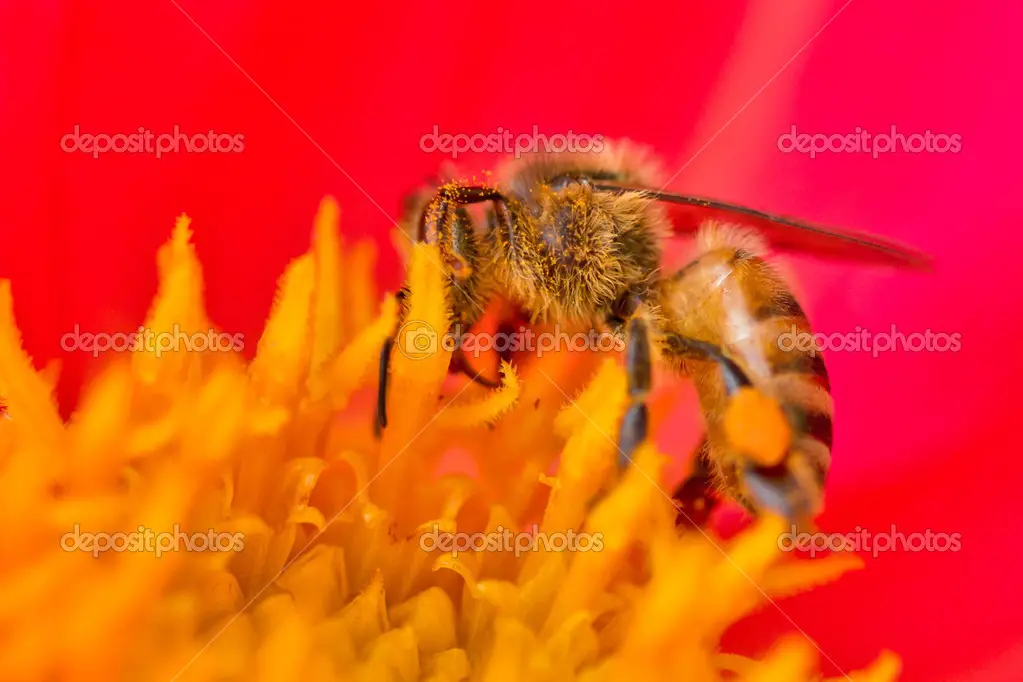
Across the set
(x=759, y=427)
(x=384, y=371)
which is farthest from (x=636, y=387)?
(x=384, y=371)

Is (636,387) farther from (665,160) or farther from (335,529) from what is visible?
(665,160)

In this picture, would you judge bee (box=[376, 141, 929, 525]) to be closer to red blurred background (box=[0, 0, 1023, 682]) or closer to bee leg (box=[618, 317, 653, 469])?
bee leg (box=[618, 317, 653, 469])

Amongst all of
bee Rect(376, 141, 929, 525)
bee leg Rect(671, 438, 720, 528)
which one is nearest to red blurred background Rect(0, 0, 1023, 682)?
bee leg Rect(671, 438, 720, 528)

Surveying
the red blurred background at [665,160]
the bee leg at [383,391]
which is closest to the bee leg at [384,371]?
the bee leg at [383,391]

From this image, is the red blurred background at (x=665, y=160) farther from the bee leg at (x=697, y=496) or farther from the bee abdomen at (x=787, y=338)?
the bee abdomen at (x=787, y=338)

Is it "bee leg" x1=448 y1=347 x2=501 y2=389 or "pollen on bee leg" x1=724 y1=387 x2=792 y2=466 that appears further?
"bee leg" x1=448 y1=347 x2=501 y2=389

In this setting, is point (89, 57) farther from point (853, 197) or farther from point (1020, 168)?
point (1020, 168)

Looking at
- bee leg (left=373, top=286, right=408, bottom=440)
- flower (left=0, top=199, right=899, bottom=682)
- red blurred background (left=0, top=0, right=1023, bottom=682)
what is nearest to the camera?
flower (left=0, top=199, right=899, bottom=682)

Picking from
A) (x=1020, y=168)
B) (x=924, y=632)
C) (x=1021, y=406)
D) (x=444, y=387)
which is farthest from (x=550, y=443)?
(x=1020, y=168)
